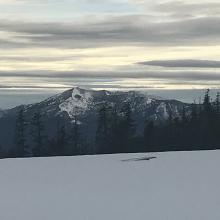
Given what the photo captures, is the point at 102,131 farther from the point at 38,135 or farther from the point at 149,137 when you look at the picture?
the point at 38,135

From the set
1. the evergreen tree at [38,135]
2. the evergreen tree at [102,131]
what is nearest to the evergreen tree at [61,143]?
the evergreen tree at [38,135]

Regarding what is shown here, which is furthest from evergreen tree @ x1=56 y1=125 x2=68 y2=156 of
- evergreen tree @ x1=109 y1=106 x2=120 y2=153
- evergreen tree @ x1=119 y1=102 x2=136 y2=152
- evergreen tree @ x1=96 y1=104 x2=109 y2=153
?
evergreen tree @ x1=119 y1=102 x2=136 y2=152

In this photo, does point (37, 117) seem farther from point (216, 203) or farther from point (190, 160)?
point (216, 203)

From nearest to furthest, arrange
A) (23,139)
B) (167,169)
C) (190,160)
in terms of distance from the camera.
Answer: (167,169) → (190,160) → (23,139)

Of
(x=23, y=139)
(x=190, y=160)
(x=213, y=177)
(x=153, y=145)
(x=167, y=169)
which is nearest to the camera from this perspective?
(x=213, y=177)

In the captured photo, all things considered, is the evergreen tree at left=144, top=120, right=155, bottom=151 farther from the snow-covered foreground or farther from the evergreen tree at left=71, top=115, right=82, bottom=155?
the snow-covered foreground

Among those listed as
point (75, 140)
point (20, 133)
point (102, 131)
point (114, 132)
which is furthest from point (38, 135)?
point (114, 132)

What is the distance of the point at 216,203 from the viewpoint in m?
8.76

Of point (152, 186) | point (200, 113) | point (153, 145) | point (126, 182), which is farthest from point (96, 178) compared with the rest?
point (200, 113)

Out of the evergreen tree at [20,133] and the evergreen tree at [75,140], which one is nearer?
the evergreen tree at [20,133]

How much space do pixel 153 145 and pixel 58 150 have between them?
945cm

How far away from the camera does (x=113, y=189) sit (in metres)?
10.5

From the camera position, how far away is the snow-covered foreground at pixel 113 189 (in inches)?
331

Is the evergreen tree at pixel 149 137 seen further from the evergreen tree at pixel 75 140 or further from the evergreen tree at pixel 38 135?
the evergreen tree at pixel 38 135
